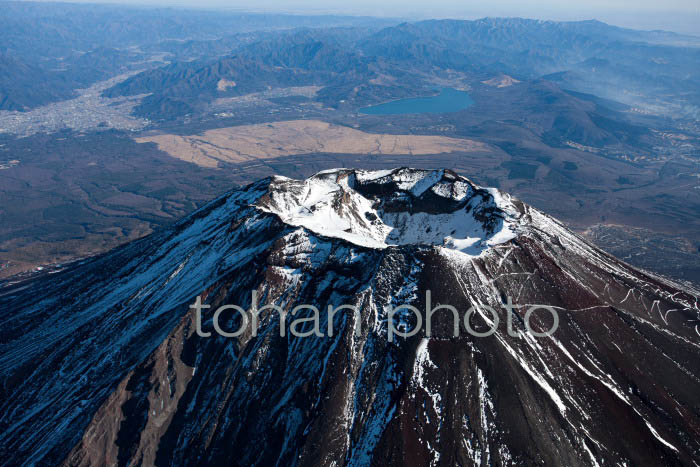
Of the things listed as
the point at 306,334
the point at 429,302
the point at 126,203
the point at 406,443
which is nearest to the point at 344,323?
the point at 306,334

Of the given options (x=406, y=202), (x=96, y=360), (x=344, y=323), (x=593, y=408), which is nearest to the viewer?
(x=593, y=408)

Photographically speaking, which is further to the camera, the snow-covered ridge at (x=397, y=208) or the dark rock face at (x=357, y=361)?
the snow-covered ridge at (x=397, y=208)

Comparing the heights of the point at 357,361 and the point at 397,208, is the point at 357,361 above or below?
below

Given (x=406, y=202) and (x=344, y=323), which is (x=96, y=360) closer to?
(x=344, y=323)

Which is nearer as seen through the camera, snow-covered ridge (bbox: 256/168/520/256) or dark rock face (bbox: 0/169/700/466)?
dark rock face (bbox: 0/169/700/466)

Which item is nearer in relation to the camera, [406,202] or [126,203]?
[406,202]
